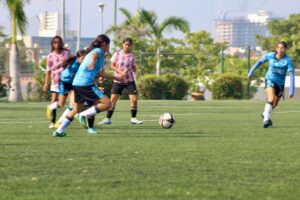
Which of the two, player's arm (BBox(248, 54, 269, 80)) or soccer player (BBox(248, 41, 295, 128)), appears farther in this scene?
player's arm (BBox(248, 54, 269, 80))

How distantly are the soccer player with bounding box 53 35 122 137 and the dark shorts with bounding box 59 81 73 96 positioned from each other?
1.39 m

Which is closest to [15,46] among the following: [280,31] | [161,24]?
[161,24]

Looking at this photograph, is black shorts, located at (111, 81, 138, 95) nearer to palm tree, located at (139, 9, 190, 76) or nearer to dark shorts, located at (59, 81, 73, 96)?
dark shorts, located at (59, 81, 73, 96)

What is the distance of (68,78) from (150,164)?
6.21m

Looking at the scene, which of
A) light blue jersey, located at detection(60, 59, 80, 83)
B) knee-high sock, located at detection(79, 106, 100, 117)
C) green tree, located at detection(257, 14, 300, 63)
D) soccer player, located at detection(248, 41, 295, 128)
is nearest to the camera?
knee-high sock, located at detection(79, 106, 100, 117)

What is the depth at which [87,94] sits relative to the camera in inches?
563

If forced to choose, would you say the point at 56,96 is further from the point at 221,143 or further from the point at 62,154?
the point at 62,154

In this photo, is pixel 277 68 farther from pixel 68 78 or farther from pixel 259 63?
pixel 68 78

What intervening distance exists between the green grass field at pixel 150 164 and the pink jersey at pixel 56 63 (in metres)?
1.05

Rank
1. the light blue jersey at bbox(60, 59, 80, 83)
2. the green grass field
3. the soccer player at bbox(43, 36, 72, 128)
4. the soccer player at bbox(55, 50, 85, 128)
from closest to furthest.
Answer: the green grass field, the soccer player at bbox(55, 50, 85, 128), the light blue jersey at bbox(60, 59, 80, 83), the soccer player at bbox(43, 36, 72, 128)

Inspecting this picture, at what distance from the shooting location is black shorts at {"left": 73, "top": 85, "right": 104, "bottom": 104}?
1424cm

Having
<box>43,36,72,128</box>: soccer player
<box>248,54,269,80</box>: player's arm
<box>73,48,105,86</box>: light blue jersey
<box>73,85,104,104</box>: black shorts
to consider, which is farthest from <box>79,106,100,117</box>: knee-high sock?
<box>248,54,269,80</box>: player's arm

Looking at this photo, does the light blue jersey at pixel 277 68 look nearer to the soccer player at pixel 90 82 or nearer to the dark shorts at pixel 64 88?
the dark shorts at pixel 64 88

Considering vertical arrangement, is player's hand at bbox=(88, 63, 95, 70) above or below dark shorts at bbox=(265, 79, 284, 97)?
above
